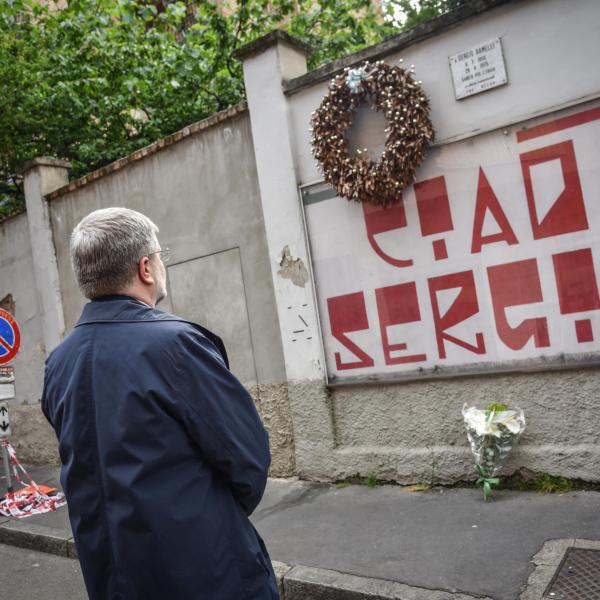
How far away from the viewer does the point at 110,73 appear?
9.93m

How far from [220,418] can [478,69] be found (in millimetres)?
3866

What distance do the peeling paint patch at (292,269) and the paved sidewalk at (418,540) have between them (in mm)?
1847

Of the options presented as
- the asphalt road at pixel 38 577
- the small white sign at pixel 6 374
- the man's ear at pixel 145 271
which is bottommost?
the asphalt road at pixel 38 577

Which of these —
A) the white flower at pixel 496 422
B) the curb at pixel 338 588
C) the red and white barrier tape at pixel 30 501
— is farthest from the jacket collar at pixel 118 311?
the red and white barrier tape at pixel 30 501

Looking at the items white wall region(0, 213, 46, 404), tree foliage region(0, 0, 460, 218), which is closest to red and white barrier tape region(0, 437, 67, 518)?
white wall region(0, 213, 46, 404)

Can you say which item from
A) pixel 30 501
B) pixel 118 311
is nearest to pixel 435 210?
pixel 118 311

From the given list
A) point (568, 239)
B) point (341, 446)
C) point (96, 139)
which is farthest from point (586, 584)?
point (96, 139)

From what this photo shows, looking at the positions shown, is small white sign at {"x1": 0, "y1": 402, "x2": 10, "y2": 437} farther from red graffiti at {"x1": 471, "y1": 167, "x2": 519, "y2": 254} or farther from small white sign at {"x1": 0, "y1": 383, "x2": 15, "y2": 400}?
red graffiti at {"x1": 471, "y1": 167, "x2": 519, "y2": 254}

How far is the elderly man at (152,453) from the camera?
1.72 m

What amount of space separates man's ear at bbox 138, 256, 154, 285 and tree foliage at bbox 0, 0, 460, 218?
25.9 ft

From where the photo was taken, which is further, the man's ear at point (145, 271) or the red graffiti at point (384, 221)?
the red graffiti at point (384, 221)

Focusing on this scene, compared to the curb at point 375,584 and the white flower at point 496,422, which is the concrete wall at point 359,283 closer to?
the white flower at point 496,422

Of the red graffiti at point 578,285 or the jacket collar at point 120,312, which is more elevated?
the jacket collar at point 120,312

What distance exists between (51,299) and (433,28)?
5.78 m
